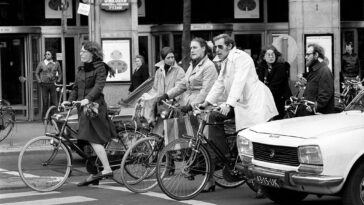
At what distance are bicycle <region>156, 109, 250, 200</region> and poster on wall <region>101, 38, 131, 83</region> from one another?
1139 cm

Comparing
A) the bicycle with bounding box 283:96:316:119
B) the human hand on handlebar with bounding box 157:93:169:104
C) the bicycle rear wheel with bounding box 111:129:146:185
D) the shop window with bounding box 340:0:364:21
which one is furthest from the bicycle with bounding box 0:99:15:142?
the shop window with bounding box 340:0:364:21

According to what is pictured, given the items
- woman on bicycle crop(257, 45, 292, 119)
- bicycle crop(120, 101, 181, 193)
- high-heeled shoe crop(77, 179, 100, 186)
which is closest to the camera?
bicycle crop(120, 101, 181, 193)

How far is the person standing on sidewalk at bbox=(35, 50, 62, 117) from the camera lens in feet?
70.2

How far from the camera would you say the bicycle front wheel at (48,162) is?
971 centimetres

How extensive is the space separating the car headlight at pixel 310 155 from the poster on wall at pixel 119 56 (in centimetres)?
1316

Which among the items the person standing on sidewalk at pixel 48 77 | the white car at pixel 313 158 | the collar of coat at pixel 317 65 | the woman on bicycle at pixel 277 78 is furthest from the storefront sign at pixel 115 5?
the white car at pixel 313 158

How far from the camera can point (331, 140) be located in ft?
24.4

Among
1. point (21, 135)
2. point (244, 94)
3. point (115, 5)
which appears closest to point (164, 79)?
point (244, 94)

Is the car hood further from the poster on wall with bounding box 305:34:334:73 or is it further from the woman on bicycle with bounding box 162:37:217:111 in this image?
the poster on wall with bounding box 305:34:334:73

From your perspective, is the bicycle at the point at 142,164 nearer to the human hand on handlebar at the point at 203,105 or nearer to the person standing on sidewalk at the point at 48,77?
the human hand on handlebar at the point at 203,105

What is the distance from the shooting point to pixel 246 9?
2373cm

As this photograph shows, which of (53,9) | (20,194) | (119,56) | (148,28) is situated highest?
(53,9)

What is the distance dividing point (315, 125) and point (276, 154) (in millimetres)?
531

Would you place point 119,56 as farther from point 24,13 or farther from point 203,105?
point 203,105
